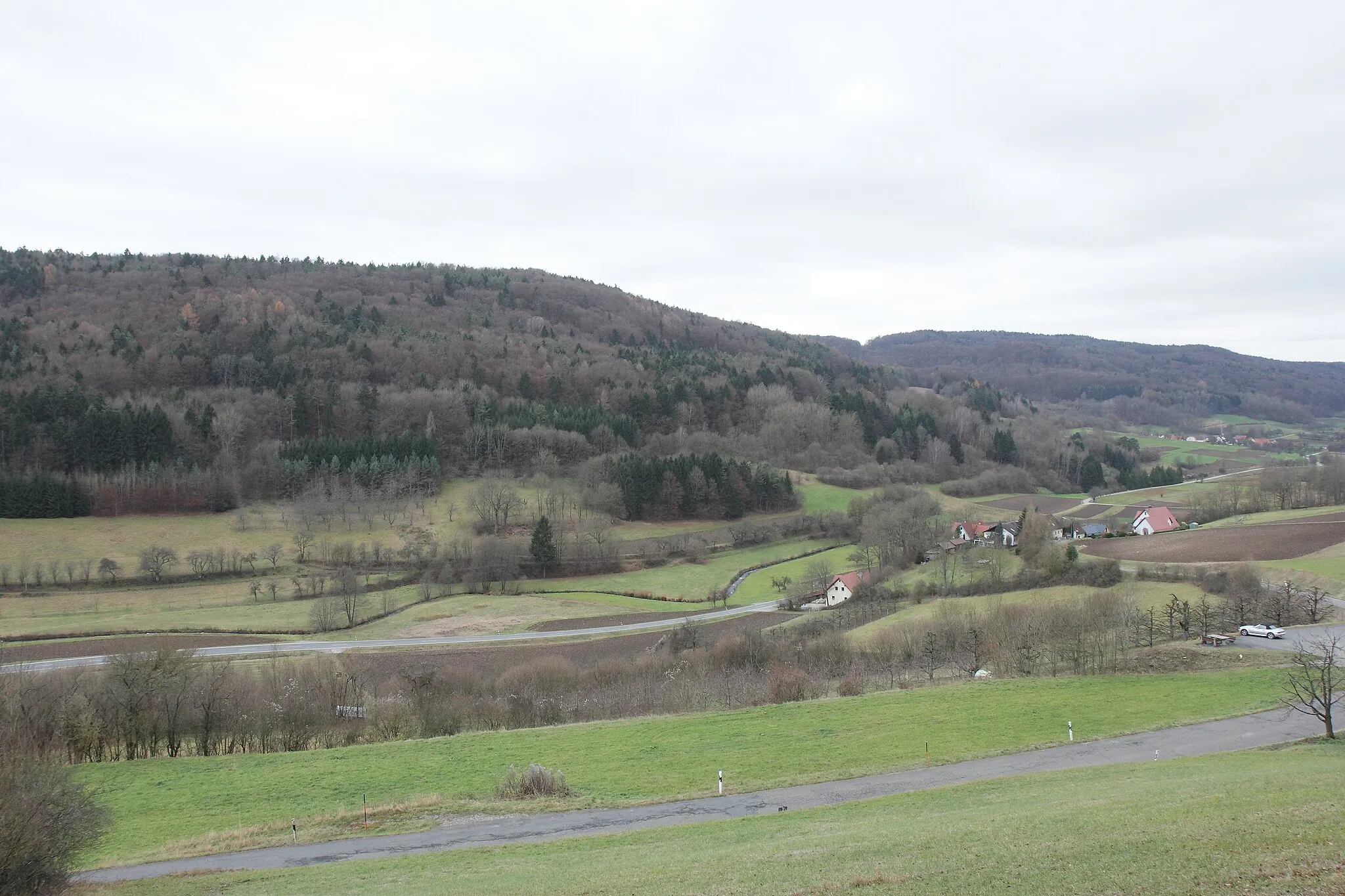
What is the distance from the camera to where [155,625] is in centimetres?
5666

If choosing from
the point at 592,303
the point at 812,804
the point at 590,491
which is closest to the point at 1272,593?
the point at 812,804

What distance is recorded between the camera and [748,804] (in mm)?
23297

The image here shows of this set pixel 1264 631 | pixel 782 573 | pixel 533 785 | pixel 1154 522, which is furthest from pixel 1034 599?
pixel 1154 522

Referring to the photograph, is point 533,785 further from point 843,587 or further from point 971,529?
point 971,529

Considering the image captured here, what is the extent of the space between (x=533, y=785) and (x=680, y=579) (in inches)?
1963

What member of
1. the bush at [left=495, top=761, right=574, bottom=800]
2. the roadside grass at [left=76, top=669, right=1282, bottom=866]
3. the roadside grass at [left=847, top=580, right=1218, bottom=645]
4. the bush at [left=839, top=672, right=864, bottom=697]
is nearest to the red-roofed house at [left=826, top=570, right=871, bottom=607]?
the roadside grass at [left=847, top=580, right=1218, bottom=645]

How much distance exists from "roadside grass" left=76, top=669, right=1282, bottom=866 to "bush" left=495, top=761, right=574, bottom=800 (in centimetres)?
65

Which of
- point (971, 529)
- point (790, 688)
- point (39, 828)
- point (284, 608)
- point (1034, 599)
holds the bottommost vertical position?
point (284, 608)

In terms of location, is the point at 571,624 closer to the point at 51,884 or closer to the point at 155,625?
the point at 155,625

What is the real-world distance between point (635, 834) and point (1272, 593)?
39795mm

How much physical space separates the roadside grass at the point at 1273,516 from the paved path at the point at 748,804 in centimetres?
5271

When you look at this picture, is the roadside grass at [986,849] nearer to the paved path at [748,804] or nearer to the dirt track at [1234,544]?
the paved path at [748,804]

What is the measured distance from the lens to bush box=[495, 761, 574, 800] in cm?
2486

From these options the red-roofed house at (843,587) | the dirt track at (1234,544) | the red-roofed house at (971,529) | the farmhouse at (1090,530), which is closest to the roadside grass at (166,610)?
the red-roofed house at (843,587)
